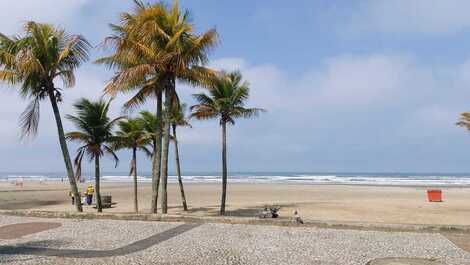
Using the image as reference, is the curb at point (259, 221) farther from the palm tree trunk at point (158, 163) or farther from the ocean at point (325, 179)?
the ocean at point (325, 179)

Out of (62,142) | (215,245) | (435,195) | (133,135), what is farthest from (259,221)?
(435,195)

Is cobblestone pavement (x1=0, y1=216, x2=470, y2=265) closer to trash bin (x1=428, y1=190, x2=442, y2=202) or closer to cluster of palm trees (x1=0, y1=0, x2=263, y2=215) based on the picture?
cluster of palm trees (x1=0, y1=0, x2=263, y2=215)

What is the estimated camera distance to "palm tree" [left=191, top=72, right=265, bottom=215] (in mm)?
20578

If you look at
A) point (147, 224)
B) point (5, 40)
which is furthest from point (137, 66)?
point (147, 224)

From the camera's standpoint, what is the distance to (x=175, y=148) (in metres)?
22.7

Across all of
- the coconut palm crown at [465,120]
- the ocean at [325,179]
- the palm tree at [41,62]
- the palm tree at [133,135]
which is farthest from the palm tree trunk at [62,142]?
the ocean at [325,179]

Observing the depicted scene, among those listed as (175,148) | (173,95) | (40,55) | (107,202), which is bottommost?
(107,202)

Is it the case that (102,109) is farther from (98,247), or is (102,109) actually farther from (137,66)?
(98,247)

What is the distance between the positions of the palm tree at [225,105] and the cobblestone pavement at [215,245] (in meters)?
10.3

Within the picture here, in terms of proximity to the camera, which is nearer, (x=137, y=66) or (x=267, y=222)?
(x=267, y=222)

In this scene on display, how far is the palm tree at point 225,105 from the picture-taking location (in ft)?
67.5

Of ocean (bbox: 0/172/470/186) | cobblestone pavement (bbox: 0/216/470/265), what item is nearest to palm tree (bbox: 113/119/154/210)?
cobblestone pavement (bbox: 0/216/470/265)

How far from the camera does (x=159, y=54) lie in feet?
46.5

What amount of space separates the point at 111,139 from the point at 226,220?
10.1 metres
